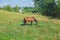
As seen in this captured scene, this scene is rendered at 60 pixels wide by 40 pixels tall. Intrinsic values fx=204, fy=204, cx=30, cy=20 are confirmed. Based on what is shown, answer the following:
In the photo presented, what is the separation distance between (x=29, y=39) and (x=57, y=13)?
87.1ft

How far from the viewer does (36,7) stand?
5525 cm

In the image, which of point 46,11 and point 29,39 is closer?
point 29,39

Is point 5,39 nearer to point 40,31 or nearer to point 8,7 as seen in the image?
point 40,31

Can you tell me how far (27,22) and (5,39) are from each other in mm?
6764

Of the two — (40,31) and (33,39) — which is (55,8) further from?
(33,39)

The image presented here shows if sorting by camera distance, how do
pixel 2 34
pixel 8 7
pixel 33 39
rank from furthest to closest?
1. pixel 8 7
2. pixel 2 34
3. pixel 33 39

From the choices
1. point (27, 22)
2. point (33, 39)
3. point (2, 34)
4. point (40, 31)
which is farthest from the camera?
point (27, 22)

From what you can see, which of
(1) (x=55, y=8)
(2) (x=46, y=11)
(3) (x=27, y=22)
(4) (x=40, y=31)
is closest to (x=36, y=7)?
(2) (x=46, y=11)

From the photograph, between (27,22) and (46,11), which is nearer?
(27,22)

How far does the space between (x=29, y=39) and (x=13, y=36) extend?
1.28 metres

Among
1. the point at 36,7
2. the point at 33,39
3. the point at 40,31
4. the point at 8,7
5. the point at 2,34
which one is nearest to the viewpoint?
the point at 33,39

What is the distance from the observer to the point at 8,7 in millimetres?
64750

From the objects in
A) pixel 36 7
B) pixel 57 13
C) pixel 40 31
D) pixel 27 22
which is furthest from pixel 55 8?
pixel 40 31

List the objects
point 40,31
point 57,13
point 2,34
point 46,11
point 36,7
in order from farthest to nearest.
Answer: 1. point 36,7
2. point 46,11
3. point 57,13
4. point 40,31
5. point 2,34
